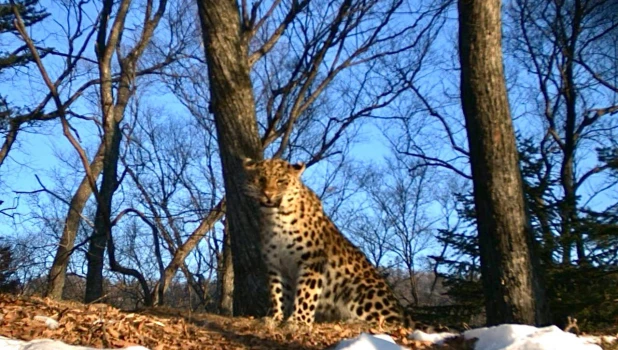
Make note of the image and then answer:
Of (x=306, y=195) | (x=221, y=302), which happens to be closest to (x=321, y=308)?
(x=306, y=195)

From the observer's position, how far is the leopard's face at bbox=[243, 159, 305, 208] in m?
Result: 8.94

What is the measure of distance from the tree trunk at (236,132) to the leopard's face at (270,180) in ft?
0.75

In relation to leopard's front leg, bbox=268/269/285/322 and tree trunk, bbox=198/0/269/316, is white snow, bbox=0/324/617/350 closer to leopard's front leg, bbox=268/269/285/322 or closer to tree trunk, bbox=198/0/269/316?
leopard's front leg, bbox=268/269/285/322

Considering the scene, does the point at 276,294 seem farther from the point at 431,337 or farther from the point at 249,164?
the point at 431,337

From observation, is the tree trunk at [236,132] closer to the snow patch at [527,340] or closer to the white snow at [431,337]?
the white snow at [431,337]

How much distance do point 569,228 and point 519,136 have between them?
3441mm

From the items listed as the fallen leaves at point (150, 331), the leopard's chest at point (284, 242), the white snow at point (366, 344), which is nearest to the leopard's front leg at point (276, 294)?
the leopard's chest at point (284, 242)

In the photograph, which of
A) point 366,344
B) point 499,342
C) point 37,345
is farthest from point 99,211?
point 499,342

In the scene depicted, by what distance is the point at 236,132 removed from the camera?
385 inches

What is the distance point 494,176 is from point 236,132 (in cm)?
366

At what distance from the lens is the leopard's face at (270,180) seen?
8.94 metres

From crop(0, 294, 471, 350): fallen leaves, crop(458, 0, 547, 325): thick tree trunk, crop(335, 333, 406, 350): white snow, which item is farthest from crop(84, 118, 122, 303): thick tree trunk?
crop(335, 333, 406, 350): white snow

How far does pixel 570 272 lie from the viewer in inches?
494

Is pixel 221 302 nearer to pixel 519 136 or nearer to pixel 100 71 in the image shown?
pixel 100 71
